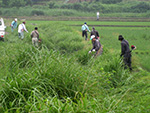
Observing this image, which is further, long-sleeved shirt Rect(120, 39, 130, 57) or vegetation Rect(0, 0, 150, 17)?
vegetation Rect(0, 0, 150, 17)

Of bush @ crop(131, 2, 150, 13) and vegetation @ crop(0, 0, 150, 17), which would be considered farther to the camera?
vegetation @ crop(0, 0, 150, 17)

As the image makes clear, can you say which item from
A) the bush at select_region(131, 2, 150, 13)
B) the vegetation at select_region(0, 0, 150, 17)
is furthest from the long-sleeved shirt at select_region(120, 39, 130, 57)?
the bush at select_region(131, 2, 150, 13)

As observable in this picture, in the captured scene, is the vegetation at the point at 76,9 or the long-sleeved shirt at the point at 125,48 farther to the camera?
the vegetation at the point at 76,9

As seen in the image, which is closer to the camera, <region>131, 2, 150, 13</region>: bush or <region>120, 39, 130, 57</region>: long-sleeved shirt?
<region>120, 39, 130, 57</region>: long-sleeved shirt

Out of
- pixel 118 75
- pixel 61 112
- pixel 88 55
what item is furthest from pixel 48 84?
pixel 88 55

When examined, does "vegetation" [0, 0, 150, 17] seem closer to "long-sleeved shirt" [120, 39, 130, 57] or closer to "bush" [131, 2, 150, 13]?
"bush" [131, 2, 150, 13]

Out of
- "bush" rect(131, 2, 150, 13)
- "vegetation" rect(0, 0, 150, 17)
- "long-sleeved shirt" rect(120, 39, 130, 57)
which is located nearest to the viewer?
"long-sleeved shirt" rect(120, 39, 130, 57)

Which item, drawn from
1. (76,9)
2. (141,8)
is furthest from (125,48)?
(76,9)

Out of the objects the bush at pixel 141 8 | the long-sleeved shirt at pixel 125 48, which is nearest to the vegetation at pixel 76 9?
the bush at pixel 141 8

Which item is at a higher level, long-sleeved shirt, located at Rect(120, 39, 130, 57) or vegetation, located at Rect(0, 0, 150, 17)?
vegetation, located at Rect(0, 0, 150, 17)

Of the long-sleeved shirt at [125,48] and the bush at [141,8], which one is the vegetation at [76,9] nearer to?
the bush at [141,8]

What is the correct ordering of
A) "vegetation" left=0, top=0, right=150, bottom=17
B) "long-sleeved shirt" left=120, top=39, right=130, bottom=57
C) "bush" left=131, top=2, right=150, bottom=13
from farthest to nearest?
"vegetation" left=0, top=0, right=150, bottom=17 < "bush" left=131, top=2, right=150, bottom=13 < "long-sleeved shirt" left=120, top=39, right=130, bottom=57

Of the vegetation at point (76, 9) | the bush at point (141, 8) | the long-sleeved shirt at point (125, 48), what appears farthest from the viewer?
the vegetation at point (76, 9)

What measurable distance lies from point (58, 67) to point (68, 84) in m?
0.51
